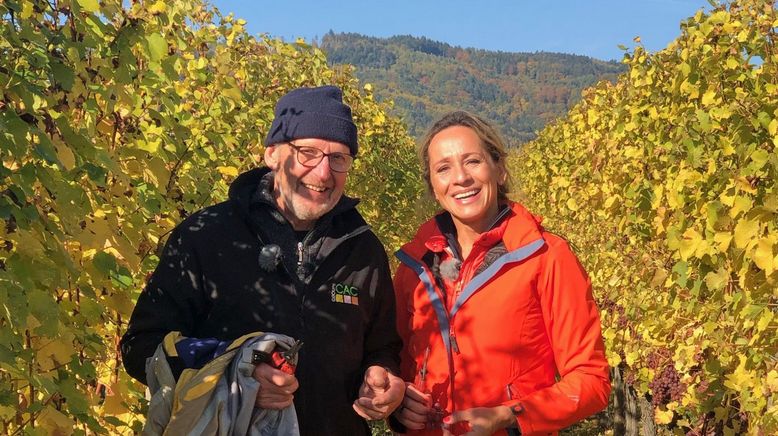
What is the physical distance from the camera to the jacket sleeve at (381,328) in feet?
8.20

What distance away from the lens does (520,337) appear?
8.36ft

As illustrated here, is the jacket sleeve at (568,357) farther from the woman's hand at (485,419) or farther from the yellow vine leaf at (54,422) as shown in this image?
the yellow vine leaf at (54,422)

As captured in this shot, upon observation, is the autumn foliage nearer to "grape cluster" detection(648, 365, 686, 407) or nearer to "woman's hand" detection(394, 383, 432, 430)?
"woman's hand" detection(394, 383, 432, 430)

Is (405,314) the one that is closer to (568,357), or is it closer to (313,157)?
(568,357)

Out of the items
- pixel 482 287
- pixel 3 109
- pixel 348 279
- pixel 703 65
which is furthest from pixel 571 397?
pixel 703 65

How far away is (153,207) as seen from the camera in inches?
110

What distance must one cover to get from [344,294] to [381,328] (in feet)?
0.69

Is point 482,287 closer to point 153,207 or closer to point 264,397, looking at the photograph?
point 264,397

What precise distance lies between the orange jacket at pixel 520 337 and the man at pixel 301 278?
190 mm

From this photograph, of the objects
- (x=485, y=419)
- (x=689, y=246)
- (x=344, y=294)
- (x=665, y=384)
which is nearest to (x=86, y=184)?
(x=344, y=294)

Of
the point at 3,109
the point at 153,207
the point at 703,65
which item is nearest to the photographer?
the point at 3,109

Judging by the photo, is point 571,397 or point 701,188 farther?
point 701,188

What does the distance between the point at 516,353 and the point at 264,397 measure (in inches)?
36.3

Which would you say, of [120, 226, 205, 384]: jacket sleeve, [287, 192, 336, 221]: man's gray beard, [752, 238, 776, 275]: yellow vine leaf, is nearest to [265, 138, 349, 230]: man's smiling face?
[287, 192, 336, 221]: man's gray beard
